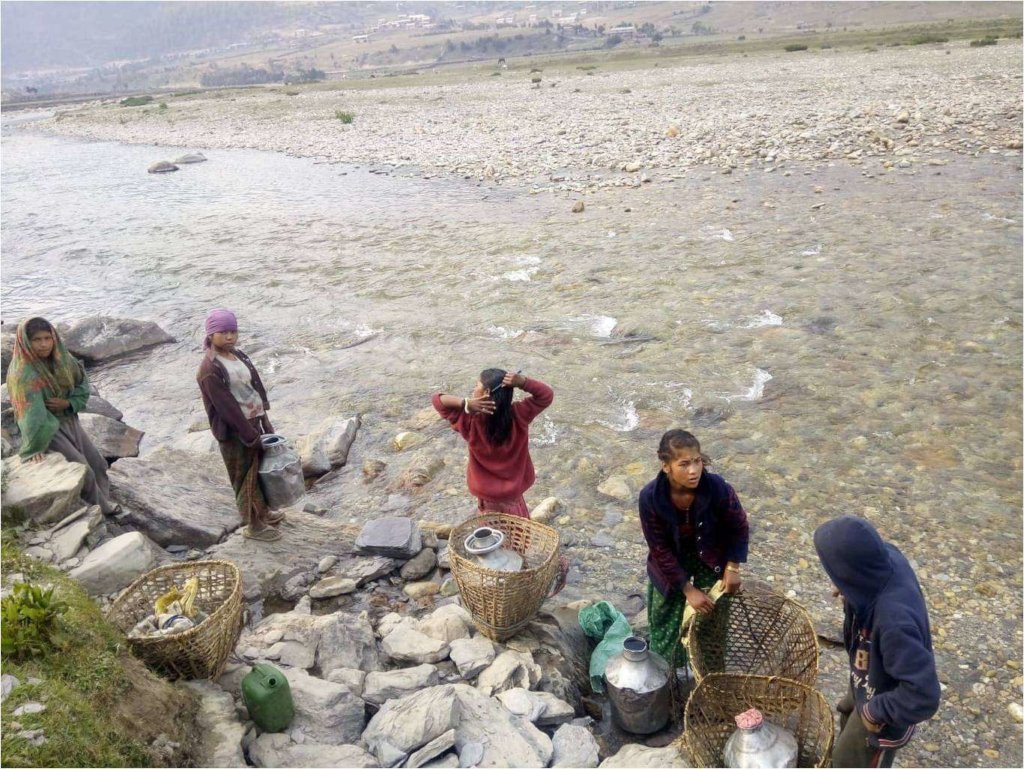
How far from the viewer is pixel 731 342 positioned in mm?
8383

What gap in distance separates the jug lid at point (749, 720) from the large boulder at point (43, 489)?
4.39m

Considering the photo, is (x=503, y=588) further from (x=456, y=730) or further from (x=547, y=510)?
(x=547, y=510)

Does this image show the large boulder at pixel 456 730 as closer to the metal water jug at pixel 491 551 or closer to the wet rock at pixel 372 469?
the metal water jug at pixel 491 551

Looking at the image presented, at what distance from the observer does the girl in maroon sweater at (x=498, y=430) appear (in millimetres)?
4238

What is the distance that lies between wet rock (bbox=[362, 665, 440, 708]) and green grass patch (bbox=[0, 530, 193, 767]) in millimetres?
914

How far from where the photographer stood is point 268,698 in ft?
10.7

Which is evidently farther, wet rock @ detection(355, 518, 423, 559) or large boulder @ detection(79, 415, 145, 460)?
large boulder @ detection(79, 415, 145, 460)

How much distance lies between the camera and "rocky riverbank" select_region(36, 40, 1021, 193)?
1680cm

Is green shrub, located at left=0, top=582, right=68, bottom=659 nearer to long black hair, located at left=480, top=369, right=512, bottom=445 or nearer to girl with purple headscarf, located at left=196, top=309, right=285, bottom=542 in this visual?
girl with purple headscarf, located at left=196, top=309, right=285, bottom=542

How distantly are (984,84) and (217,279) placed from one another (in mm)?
22761

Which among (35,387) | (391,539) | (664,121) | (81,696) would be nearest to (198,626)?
(81,696)

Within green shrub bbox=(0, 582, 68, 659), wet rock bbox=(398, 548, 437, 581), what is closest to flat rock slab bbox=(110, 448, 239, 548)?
wet rock bbox=(398, 548, 437, 581)

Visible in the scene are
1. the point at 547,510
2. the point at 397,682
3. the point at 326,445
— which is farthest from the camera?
the point at 326,445

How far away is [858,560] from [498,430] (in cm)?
224
